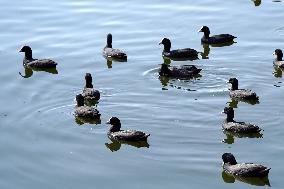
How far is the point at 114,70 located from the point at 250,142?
737cm

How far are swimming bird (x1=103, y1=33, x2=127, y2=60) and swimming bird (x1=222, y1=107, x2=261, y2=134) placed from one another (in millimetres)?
7000

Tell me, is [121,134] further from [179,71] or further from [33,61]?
[33,61]

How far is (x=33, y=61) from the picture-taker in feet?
91.1

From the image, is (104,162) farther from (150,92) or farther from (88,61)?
(88,61)

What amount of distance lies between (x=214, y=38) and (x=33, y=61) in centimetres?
695

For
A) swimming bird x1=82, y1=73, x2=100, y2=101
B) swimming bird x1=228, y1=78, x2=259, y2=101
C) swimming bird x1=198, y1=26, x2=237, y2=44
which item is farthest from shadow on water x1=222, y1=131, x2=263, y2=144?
swimming bird x1=198, y1=26, x2=237, y2=44

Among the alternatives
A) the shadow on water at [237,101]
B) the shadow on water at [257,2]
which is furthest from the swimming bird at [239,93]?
the shadow on water at [257,2]

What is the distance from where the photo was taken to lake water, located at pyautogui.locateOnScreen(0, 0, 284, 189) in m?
19.5

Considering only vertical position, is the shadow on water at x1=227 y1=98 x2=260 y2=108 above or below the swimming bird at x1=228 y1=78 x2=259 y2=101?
below

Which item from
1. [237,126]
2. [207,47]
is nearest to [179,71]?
[207,47]

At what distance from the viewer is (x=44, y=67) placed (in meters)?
27.5

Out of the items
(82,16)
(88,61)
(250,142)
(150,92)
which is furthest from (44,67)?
(250,142)

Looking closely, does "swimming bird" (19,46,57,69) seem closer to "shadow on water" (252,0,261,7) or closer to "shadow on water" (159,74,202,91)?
"shadow on water" (159,74,202,91)

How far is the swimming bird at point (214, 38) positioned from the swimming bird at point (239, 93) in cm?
563
